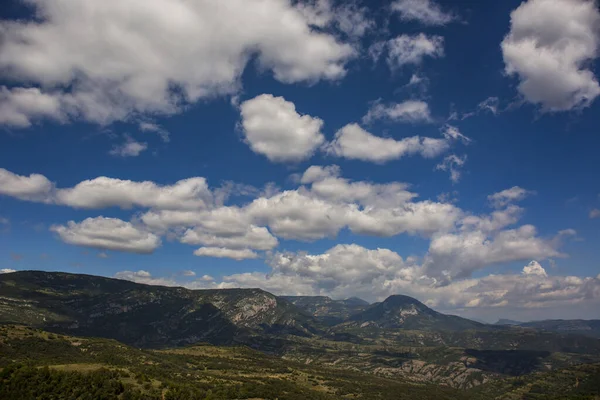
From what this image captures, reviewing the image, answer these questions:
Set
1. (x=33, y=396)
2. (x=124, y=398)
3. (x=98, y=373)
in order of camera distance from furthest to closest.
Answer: (x=98, y=373)
(x=124, y=398)
(x=33, y=396)

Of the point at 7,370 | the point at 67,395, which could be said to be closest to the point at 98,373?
the point at 67,395

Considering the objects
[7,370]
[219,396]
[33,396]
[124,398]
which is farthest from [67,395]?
[219,396]

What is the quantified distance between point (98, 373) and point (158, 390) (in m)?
25.8

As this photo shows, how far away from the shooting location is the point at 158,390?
154875 millimetres

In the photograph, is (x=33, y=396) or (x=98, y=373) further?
(x=98, y=373)

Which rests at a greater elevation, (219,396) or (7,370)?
(7,370)

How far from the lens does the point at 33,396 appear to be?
131000mm

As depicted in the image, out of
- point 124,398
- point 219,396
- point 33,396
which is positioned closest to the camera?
point 33,396

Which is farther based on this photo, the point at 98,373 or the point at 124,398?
the point at 98,373

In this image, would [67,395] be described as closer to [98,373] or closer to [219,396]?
[98,373]

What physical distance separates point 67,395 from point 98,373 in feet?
63.3

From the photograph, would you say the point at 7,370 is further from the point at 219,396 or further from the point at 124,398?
the point at 219,396

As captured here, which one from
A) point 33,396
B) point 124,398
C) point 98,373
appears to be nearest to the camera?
point 33,396

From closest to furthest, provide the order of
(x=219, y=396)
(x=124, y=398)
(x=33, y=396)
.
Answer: (x=33, y=396), (x=124, y=398), (x=219, y=396)
